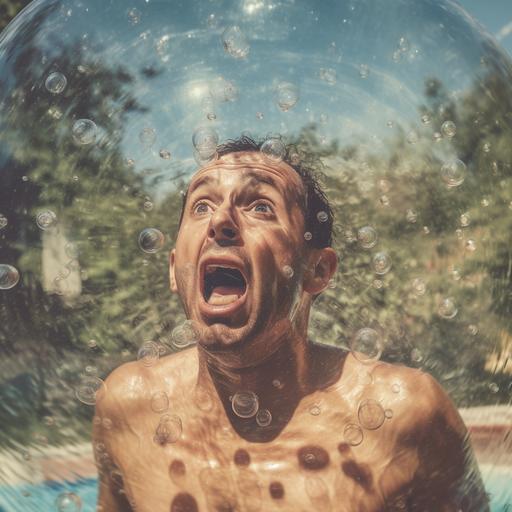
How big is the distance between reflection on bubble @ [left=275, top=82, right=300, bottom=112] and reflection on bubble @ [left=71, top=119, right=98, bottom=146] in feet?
1.39

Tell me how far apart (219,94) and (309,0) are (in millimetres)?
334

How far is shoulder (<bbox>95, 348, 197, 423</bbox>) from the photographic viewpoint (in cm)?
164

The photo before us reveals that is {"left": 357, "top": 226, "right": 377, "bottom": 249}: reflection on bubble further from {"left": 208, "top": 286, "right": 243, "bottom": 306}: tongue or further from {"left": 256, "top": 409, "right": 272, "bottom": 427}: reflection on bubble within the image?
{"left": 256, "top": 409, "right": 272, "bottom": 427}: reflection on bubble

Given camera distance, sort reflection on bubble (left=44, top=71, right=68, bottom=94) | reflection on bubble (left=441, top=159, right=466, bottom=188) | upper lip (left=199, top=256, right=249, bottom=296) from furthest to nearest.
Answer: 1. reflection on bubble (left=44, top=71, right=68, bottom=94)
2. reflection on bubble (left=441, top=159, right=466, bottom=188)
3. upper lip (left=199, top=256, right=249, bottom=296)

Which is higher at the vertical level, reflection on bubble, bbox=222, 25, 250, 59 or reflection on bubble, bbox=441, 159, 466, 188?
reflection on bubble, bbox=222, 25, 250, 59

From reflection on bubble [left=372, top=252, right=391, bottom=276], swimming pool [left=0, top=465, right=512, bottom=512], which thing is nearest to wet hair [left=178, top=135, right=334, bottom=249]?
reflection on bubble [left=372, top=252, right=391, bottom=276]

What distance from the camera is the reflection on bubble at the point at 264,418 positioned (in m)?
1.64

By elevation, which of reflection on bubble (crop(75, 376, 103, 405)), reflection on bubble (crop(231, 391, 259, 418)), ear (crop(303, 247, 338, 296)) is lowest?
reflection on bubble (crop(75, 376, 103, 405))

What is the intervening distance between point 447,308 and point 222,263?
508mm

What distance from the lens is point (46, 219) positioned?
170 cm

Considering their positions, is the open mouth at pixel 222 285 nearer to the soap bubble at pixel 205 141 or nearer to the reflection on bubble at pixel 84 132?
the soap bubble at pixel 205 141

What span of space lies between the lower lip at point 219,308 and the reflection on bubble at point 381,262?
0.94 ft

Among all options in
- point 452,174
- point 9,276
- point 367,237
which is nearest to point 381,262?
point 367,237

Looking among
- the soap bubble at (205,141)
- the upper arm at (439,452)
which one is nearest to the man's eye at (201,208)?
the soap bubble at (205,141)
